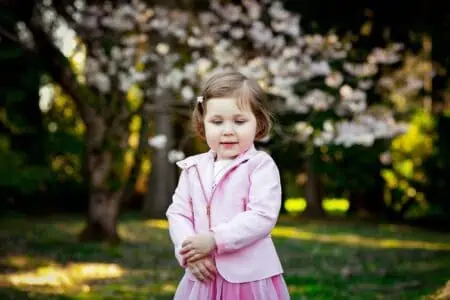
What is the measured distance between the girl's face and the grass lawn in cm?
360

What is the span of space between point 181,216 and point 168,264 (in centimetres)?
605

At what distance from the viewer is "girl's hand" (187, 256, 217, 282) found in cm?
322

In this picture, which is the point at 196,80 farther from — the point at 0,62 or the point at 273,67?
the point at 0,62

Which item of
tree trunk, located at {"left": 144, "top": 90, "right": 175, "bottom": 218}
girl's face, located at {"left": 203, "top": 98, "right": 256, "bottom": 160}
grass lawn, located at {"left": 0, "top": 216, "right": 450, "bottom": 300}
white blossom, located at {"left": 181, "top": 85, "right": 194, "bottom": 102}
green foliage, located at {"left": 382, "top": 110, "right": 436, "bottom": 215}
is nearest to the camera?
girl's face, located at {"left": 203, "top": 98, "right": 256, "bottom": 160}

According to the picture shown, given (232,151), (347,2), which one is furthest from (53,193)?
(232,151)

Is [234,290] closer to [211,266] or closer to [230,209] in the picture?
[211,266]

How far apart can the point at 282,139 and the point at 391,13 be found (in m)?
2.20

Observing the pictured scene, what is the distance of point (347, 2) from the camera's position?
32.9ft

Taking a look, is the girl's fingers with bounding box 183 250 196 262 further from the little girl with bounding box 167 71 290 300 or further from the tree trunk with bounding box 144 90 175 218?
the tree trunk with bounding box 144 90 175 218

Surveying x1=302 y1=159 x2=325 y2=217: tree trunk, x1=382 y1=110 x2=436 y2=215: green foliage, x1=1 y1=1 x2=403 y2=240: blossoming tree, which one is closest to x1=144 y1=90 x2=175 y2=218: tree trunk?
x1=302 y1=159 x2=325 y2=217: tree trunk

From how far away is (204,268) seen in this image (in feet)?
10.6

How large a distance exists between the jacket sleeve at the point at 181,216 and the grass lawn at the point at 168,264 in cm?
337

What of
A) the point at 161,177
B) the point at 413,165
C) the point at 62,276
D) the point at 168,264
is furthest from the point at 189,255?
the point at 413,165

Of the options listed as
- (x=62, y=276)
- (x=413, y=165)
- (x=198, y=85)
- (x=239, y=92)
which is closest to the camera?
(x=239, y=92)
